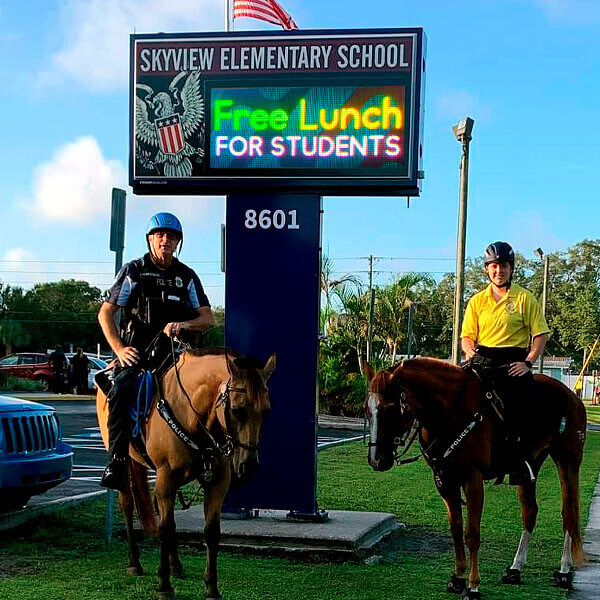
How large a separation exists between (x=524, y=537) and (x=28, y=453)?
447cm

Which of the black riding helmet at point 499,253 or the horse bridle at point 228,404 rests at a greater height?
the black riding helmet at point 499,253

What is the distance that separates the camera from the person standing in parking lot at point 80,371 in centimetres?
3384

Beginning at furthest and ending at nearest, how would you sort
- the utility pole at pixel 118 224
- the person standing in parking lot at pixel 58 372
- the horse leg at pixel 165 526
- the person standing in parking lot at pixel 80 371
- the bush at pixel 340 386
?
the person standing in parking lot at pixel 58 372
the person standing in parking lot at pixel 80 371
the bush at pixel 340 386
the utility pole at pixel 118 224
the horse leg at pixel 165 526

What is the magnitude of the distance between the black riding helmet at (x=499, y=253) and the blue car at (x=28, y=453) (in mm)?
4450

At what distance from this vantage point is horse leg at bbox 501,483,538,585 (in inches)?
287

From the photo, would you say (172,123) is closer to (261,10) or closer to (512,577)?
(261,10)

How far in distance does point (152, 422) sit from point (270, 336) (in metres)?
2.41

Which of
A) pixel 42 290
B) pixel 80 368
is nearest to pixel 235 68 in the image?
pixel 80 368

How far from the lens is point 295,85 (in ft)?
28.0

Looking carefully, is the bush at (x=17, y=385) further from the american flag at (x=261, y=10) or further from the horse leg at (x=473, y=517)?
the horse leg at (x=473, y=517)

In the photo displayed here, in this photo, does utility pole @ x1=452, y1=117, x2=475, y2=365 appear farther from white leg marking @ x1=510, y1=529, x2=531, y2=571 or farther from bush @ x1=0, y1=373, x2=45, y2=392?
bush @ x1=0, y1=373, x2=45, y2=392

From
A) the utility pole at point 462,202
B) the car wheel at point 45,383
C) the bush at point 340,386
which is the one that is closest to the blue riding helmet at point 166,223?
the utility pole at point 462,202

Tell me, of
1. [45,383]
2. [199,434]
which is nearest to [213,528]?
[199,434]

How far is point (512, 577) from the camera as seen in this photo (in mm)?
7270
